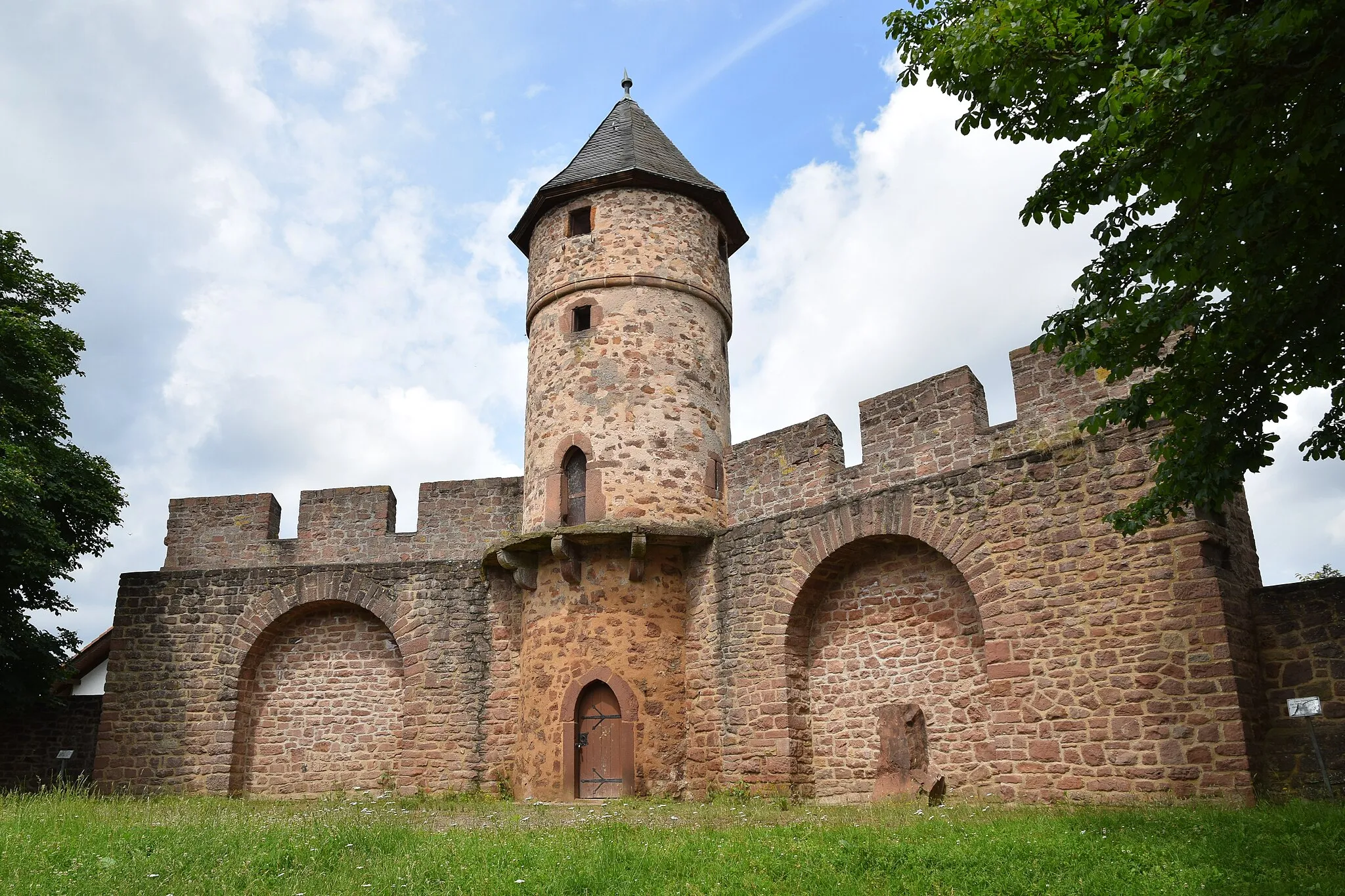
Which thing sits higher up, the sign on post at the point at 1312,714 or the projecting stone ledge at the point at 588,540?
the projecting stone ledge at the point at 588,540

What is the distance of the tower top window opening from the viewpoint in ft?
49.8

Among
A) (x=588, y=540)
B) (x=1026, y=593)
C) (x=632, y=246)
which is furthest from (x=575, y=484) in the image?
(x=1026, y=593)

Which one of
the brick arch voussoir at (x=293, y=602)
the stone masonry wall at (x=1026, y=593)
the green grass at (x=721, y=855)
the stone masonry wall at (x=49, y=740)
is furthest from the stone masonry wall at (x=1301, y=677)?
the stone masonry wall at (x=49, y=740)

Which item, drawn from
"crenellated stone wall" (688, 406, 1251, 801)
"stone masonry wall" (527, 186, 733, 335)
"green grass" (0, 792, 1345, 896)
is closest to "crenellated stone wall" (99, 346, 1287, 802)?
"crenellated stone wall" (688, 406, 1251, 801)

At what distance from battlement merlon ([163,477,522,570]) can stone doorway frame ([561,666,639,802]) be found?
3554 millimetres

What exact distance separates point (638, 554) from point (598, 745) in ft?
8.14

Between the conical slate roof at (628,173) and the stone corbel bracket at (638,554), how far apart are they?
5.55 meters

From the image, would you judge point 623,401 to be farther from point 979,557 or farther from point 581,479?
point 979,557

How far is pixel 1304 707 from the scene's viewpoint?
8.84 meters

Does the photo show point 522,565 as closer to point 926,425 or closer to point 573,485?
point 573,485

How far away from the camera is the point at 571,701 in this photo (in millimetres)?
12742

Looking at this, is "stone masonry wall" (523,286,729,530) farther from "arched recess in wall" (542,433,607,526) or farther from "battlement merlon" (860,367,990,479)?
"battlement merlon" (860,367,990,479)

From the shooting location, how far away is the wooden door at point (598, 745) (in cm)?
1252

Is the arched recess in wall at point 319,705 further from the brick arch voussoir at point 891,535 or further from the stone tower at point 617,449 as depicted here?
the brick arch voussoir at point 891,535
